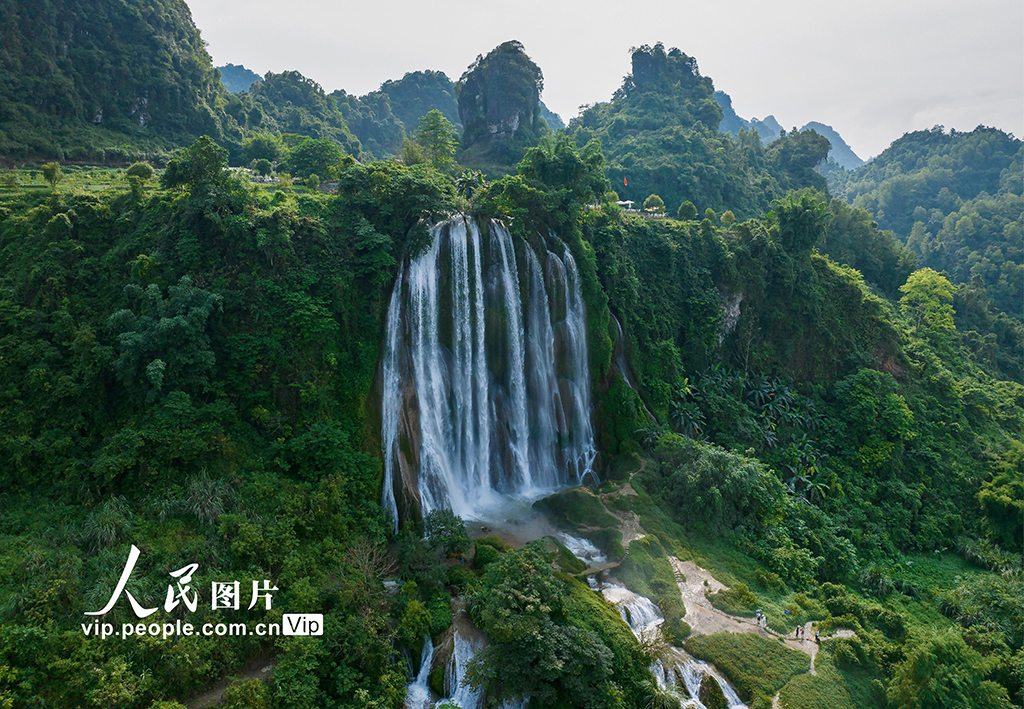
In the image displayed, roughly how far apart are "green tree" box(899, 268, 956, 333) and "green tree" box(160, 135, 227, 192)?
39352mm

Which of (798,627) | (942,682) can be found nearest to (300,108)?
(798,627)

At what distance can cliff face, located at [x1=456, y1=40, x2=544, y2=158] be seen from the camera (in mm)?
47031

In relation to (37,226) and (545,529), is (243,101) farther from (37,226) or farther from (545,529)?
(545,529)

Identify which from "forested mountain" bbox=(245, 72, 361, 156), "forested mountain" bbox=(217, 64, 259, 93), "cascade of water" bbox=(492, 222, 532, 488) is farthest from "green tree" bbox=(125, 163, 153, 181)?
"forested mountain" bbox=(217, 64, 259, 93)

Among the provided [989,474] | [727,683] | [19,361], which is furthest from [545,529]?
[989,474]

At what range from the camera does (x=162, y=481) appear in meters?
12.4

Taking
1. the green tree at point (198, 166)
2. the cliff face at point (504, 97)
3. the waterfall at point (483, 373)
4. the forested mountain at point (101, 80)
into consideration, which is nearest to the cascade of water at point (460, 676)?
the waterfall at point (483, 373)

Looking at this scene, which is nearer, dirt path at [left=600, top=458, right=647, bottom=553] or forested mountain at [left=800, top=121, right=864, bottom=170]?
dirt path at [left=600, top=458, right=647, bottom=553]

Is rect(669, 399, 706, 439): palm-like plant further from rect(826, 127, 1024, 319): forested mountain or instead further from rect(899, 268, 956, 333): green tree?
rect(826, 127, 1024, 319): forested mountain

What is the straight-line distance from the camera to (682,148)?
48.4 metres

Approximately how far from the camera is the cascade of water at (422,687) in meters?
10.2

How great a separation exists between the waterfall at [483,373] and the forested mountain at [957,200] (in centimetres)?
4509

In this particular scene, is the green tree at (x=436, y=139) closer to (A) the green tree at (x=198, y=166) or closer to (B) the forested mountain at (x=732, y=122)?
(A) the green tree at (x=198, y=166)

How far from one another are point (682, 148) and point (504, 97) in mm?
17560
